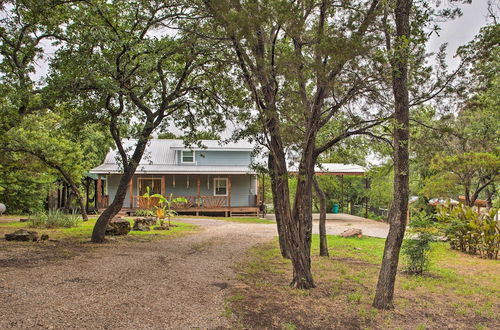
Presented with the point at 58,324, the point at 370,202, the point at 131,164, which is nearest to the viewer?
the point at 58,324

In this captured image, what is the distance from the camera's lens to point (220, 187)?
26.6 m

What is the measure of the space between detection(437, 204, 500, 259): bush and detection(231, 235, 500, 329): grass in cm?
105

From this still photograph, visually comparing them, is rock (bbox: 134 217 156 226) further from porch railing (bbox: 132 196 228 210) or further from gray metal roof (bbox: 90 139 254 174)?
porch railing (bbox: 132 196 228 210)

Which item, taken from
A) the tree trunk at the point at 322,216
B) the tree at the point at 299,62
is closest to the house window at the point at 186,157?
Result: the tree trunk at the point at 322,216

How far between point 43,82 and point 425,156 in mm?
9074

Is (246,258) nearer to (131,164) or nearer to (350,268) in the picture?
(350,268)

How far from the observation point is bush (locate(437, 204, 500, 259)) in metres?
11.5

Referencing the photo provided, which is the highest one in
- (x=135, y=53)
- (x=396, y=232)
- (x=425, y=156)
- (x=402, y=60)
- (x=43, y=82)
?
(x=135, y=53)

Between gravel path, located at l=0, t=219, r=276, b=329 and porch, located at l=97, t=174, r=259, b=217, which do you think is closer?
gravel path, located at l=0, t=219, r=276, b=329

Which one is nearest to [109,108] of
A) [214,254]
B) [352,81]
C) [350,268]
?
[214,254]

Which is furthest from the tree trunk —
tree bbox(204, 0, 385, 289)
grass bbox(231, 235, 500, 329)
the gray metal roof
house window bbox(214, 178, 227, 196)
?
house window bbox(214, 178, 227, 196)

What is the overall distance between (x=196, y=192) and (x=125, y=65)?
56.1 feet

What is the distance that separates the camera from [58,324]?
467 centimetres

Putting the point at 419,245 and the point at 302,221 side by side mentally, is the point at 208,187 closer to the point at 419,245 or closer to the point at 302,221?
the point at 419,245
